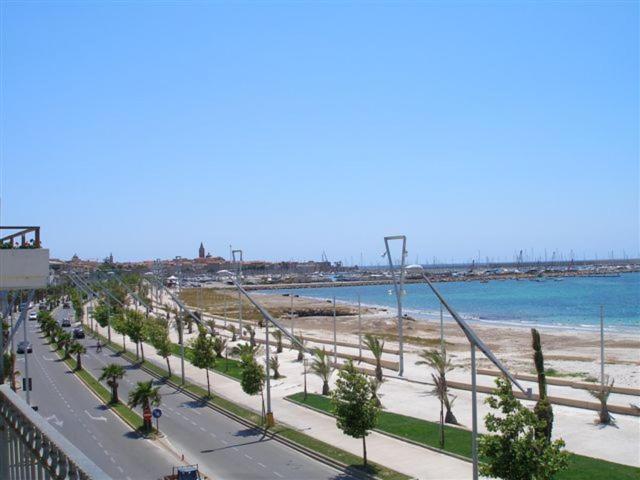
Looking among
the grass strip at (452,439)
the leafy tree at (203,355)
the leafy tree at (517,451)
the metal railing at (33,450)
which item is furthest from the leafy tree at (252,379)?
the metal railing at (33,450)

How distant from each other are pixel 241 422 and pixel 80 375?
1719 centimetres

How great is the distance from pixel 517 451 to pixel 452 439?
9123mm

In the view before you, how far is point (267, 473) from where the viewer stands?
20984 millimetres

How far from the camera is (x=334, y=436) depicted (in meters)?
25.4

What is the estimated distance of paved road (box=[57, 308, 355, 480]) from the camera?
21.1 m

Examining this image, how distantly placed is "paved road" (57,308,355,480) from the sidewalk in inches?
75.5

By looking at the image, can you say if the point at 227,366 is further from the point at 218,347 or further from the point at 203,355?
the point at 203,355

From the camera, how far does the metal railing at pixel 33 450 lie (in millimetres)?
3881

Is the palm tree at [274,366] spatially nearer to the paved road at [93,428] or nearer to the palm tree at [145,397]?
the paved road at [93,428]

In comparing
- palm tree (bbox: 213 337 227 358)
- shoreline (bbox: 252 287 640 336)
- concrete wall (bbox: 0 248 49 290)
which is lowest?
shoreline (bbox: 252 287 640 336)

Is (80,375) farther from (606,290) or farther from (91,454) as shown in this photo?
(606,290)

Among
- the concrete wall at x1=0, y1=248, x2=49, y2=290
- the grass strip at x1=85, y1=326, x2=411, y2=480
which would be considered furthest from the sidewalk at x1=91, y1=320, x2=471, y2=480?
the concrete wall at x1=0, y1=248, x2=49, y2=290

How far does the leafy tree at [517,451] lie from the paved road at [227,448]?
6618 millimetres

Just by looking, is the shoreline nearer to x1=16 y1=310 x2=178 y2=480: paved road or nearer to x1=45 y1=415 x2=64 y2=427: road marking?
x1=16 y1=310 x2=178 y2=480: paved road
